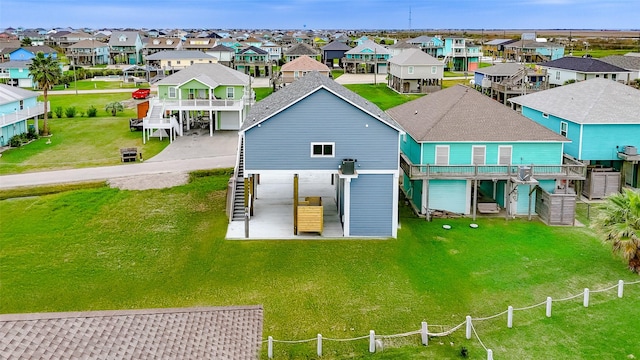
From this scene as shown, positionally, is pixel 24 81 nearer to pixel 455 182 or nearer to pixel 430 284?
pixel 455 182

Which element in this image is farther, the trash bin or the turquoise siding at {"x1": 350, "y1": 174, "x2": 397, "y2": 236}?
the turquoise siding at {"x1": 350, "y1": 174, "x2": 397, "y2": 236}

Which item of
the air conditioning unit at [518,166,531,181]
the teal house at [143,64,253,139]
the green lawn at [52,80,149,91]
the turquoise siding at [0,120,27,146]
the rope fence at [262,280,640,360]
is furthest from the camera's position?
the green lawn at [52,80,149,91]

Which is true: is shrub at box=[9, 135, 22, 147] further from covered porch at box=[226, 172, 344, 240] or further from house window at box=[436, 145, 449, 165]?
house window at box=[436, 145, 449, 165]

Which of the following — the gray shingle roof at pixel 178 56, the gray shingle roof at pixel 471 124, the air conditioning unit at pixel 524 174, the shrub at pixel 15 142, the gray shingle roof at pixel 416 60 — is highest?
the gray shingle roof at pixel 178 56

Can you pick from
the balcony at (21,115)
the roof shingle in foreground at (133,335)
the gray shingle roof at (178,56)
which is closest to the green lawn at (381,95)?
the gray shingle roof at (178,56)

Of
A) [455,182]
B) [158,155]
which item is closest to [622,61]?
[455,182]

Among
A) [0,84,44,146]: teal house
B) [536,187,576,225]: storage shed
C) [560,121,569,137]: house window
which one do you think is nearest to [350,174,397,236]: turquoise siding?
[536,187,576,225]: storage shed

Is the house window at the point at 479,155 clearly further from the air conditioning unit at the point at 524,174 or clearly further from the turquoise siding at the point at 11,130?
the turquoise siding at the point at 11,130

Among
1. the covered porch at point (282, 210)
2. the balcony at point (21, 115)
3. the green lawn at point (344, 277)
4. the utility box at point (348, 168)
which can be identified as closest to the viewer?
the green lawn at point (344, 277)

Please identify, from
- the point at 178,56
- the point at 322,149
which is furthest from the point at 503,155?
the point at 178,56
